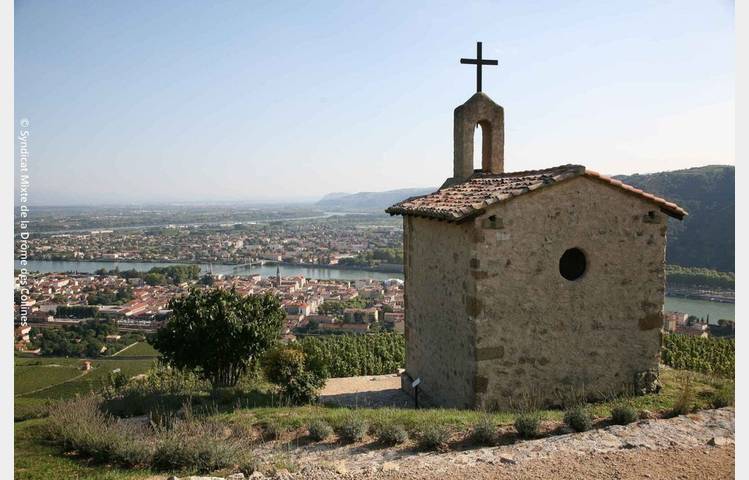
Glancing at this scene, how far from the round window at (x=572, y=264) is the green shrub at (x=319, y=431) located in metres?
4.47

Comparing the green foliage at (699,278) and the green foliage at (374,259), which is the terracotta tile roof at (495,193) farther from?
the green foliage at (374,259)

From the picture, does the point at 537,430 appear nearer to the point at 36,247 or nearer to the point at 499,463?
the point at 499,463

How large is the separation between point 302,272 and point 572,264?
6345 cm

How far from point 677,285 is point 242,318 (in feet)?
104

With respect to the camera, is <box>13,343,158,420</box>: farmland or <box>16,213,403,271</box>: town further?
<box>16,213,403,271</box>: town

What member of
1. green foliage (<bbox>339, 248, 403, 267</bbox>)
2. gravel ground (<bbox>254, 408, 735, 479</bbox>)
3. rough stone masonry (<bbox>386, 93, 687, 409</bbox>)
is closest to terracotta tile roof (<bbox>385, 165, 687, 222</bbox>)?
rough stone masonry (<bbox>386, 93, 687, 409</bbox>)

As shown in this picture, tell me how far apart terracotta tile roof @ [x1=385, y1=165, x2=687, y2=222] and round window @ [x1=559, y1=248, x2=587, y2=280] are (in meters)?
1.22

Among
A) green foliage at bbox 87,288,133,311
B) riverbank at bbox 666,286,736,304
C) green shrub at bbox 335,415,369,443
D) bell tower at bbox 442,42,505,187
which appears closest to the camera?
green shrub at bbox 335,415,369,443

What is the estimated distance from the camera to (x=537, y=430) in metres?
6.23

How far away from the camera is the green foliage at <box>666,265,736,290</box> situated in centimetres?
3161

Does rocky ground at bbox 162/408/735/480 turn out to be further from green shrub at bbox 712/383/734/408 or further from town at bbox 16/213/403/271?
town at bbox 16/213/403/271

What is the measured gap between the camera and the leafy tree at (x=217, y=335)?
33.1ft

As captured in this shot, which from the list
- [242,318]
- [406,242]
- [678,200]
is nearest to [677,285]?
[678,200]

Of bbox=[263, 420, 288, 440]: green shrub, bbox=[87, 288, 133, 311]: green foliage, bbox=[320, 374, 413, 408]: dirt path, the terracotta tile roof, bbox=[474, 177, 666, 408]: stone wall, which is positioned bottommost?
bbox=[87, 288, 133, 311]: green foliage
